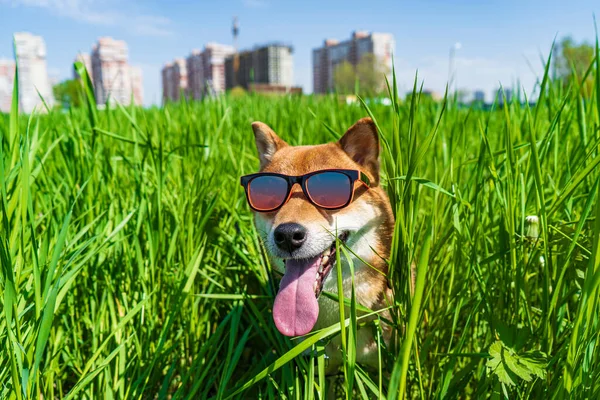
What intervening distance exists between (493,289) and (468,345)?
25 cm

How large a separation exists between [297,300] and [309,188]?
400 millimetres

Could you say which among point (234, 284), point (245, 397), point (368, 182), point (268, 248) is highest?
point (368, 182)

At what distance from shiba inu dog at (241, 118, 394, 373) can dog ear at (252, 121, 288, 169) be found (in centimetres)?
Answer: 18

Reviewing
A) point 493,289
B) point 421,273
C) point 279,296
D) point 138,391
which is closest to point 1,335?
point 138,391

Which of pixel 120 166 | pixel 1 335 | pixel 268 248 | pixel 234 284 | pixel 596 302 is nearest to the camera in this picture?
pixel 596 302

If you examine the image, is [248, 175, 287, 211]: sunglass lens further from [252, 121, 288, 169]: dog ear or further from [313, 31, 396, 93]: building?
[313, 31, 396, 93]: building

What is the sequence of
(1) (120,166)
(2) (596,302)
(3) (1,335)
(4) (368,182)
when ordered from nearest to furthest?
(2) (596,302)
(3) (1,335)
(4) (368,182)
(1) (120,166)

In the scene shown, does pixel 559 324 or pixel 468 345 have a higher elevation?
pixel 559 324

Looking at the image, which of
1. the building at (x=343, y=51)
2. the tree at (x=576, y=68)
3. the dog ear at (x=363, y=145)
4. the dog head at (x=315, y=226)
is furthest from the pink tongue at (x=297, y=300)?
the building at (x=343, y=51)

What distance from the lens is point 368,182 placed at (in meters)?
1.65

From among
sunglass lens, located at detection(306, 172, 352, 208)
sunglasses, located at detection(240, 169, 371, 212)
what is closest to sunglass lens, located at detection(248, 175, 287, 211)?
sunglasses, located at detection(240, 169, 371, 212)

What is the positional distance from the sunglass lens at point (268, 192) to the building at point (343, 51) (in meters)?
94.3

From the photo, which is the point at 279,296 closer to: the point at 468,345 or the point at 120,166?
the point at 468,345

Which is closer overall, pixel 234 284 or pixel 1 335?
pixel 1 335
